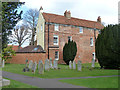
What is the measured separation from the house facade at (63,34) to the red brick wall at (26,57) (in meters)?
1.16

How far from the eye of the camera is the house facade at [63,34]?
3145cm

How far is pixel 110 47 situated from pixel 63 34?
53.9 feet

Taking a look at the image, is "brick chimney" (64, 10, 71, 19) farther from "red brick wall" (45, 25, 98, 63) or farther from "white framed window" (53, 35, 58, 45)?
"white framed window" (53, 35, 58, 45)

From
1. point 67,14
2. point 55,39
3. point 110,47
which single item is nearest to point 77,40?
point 55,39

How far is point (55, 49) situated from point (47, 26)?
5.16 meters

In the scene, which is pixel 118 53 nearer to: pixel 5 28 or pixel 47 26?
pixel 5 28

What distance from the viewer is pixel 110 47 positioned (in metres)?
18.3

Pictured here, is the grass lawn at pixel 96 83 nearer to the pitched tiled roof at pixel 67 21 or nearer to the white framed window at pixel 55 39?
the white framed window at pixel 55 39

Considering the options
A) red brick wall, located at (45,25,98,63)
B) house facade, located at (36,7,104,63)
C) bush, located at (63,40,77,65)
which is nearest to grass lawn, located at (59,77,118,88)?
bush, located at (63,40,77,65)

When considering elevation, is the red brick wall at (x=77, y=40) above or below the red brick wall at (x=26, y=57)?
above

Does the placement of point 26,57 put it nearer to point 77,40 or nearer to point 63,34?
point 63,34

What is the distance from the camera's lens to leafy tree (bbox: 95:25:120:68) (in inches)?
702

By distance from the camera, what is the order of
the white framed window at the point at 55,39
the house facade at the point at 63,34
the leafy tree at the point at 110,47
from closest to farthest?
the leafy tree at the point at 110,47
the house facade at the point at 63,34
the white framed window at the point at 55,39

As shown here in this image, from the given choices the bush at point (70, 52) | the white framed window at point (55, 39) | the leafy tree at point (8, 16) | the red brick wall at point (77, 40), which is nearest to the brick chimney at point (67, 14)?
the red brick wall at point (77, 40)
